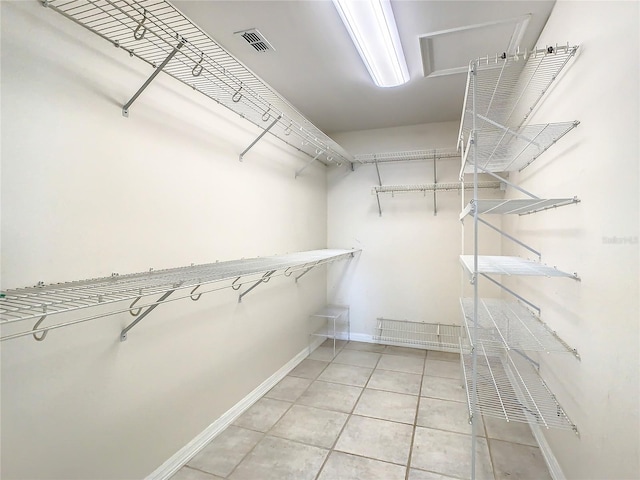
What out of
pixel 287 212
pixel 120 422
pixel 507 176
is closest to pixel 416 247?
pixel 507 176

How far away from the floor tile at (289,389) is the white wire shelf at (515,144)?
206 centimetres

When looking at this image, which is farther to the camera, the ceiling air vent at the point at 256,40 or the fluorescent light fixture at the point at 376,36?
the ceiling air vent at the point at 256,40

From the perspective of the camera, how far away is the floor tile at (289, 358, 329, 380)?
2.73 metres

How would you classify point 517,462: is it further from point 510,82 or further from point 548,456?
point 510,82

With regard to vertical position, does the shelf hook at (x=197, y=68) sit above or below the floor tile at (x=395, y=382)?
above

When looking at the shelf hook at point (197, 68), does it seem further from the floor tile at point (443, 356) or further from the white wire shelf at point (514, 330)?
the floor tile at point (443, 356)

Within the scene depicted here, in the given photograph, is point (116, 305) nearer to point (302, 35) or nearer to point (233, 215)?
point (233, 215)

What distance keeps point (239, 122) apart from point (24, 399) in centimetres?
176

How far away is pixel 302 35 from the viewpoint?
5.74 feet

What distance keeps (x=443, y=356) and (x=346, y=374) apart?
112 cm

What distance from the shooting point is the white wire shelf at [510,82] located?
1.37 meters

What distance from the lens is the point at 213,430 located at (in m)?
1.88

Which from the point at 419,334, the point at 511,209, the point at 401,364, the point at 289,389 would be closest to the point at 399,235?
the point at 419,334

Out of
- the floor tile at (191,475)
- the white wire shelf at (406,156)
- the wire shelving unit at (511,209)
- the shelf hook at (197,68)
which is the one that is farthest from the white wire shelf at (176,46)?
the floor tile at (191,475)
